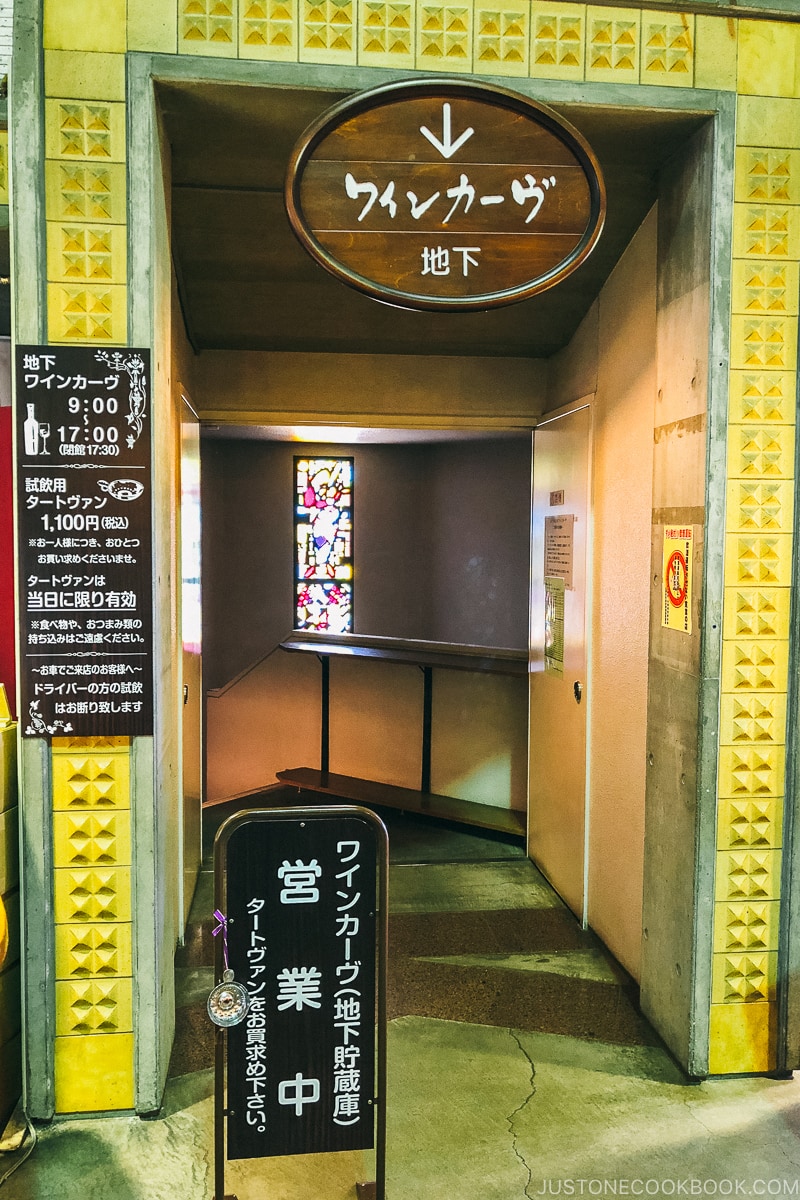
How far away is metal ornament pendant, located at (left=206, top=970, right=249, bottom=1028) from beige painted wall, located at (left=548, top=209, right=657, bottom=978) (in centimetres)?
188

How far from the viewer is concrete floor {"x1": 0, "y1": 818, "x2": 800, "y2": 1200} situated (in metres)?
2.41

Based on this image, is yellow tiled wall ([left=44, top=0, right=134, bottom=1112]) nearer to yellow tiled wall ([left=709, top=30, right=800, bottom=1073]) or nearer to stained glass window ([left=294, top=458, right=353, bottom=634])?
yellow tiled wall ([left=709, top=30, right=800, bottom=1073])

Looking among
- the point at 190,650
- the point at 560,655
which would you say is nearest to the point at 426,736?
the point at 560,655

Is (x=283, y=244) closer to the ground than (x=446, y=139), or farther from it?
farther from it

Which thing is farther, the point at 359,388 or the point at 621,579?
the point at 359,388

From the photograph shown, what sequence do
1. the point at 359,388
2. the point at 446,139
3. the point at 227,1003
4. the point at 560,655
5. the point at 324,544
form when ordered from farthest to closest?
the point at 324,544 → the point at 359,388 → the point at 560,655 → the point at 446,139 → the point at 227,1003

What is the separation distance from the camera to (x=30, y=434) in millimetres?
2566

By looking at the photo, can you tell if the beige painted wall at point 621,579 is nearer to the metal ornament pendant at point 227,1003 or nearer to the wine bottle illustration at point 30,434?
the metal ornament pendant at point 227,1003

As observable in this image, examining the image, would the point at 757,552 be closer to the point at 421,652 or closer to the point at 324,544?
the point at 421,652

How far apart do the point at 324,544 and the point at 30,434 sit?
23.8 feet

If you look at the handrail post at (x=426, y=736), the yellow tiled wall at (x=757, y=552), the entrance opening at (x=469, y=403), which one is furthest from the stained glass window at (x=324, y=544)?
the yellow tiled wall at (x=757, y=552)

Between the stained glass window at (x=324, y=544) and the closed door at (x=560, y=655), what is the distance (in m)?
5.13

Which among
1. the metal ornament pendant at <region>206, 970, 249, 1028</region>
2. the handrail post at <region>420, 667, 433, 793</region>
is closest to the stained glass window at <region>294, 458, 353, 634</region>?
the handrail post at <region>420, 667, 433, 793</region>

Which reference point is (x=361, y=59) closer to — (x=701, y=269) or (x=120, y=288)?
(x=120, y=288)
